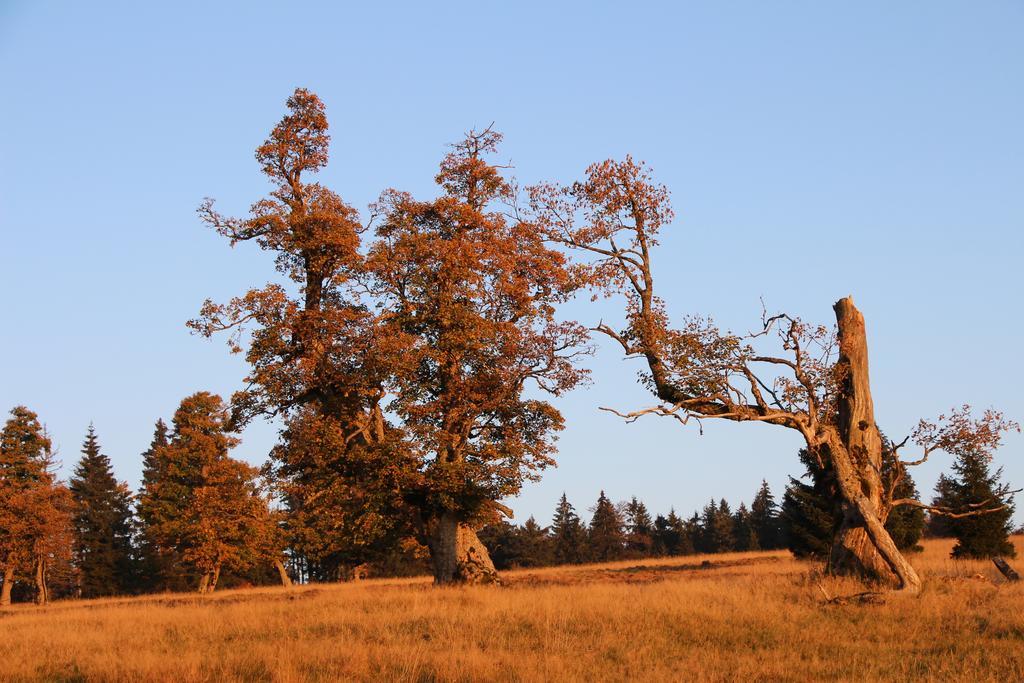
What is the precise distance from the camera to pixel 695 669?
1341 centimetres

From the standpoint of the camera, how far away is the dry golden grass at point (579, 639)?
13469 mm

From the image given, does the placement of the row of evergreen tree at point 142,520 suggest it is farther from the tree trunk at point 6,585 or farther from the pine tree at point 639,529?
the pine tree at point 639,529

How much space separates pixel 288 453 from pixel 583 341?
31.5ft

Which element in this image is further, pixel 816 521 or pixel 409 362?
pixel 816 521

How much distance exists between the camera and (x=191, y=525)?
5875 centimetres

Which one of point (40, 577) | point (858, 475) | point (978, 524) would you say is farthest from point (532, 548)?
point (858, 475)

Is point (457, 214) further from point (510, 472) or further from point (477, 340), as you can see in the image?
point (510, 472)

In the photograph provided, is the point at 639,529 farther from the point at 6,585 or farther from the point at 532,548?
the point at 6,585

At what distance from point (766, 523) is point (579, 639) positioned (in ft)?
253

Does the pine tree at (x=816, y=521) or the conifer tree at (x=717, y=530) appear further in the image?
the conifer tree at (x=717, y=530)

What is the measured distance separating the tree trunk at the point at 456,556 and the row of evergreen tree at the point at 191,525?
5.66 meters

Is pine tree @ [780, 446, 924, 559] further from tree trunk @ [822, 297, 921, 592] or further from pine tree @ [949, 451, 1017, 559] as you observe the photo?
tree trunk @ [822, 297, 921, 592]

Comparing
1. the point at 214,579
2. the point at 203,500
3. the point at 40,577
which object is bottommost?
the point at 214,579

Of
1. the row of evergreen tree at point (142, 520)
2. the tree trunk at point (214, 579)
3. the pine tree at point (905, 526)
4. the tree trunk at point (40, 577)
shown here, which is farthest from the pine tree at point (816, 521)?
the tree trunk at point (40, 577)
